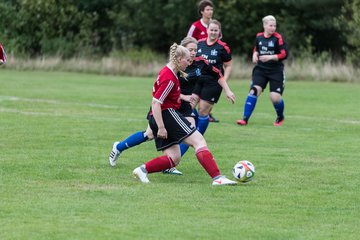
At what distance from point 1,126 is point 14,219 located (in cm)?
718

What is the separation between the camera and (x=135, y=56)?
35906mm

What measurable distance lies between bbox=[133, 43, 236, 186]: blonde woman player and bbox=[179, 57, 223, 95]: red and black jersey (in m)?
1.39

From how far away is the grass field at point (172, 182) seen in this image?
7070 mm

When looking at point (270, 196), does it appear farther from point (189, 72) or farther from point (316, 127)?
point (316, 127)

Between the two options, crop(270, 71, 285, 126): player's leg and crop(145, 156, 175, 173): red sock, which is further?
crop(270, 71, 285, 126): player's leg

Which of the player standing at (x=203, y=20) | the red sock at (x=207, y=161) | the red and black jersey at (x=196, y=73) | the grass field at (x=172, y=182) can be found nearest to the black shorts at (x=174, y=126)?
the red sock at (x=207, y=161)

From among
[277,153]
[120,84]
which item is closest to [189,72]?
[277,153]

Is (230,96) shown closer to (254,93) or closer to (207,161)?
(207,161)

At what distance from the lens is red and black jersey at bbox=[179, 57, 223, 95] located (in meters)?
10.8

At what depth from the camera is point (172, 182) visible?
935 cm

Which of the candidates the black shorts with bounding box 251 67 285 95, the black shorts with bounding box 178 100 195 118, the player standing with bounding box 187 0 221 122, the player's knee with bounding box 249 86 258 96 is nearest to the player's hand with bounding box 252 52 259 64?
the black shorts with bounding box 251 67 285 95

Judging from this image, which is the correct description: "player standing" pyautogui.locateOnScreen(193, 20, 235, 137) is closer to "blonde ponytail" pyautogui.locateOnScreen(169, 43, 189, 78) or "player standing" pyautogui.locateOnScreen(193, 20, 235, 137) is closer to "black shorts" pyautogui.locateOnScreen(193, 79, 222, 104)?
"black shorts" pyautogui.locateOnScreen(193, 79, 222, 104)

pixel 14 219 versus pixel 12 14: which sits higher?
pixel 14 219

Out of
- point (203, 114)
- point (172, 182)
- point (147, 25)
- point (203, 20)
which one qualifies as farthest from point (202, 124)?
point (147, 25)
